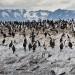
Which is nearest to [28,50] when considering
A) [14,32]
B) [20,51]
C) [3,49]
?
[20,51]

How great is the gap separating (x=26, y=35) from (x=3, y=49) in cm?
1486

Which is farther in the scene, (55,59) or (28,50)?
(28,50)

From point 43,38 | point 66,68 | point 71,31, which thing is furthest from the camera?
point 71,31

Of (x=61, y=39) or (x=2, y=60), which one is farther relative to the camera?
(x=61, y=39)

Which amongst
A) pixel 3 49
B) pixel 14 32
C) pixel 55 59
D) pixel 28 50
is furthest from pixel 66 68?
pixel 14 32

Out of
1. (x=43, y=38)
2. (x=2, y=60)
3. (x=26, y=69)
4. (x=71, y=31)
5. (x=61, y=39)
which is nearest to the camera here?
(x=26, y=69)

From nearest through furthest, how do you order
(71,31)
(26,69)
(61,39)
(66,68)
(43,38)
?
1. (66,68)
2. (26,69)
3. (61,39)
4. (43,38)
5. (71,31)

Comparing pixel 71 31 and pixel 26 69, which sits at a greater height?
pixel 71 31

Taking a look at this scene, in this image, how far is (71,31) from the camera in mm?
110562

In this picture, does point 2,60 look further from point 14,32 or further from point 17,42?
point 14,32

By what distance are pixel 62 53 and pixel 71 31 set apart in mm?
27249

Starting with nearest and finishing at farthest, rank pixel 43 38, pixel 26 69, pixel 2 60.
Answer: pixel 26 69 < pixel 2 60 < pixel 43 38

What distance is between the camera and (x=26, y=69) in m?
80.9

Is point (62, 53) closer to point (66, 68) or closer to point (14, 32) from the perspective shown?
point (66, 68)
